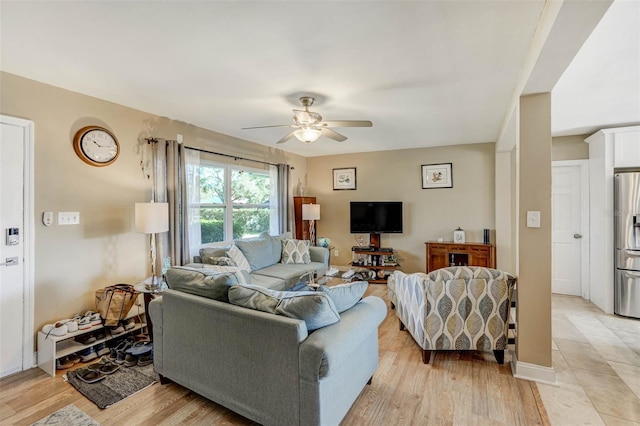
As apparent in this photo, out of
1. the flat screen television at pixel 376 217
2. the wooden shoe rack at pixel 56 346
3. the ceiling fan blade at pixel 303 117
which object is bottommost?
the wooden shoe rack at pixel 56 346

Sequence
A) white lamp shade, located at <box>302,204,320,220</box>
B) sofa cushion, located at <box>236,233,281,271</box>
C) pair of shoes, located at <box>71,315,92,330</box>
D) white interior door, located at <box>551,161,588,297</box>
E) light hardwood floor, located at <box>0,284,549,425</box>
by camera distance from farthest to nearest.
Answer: white lamp shade, located at <box>302,204,320,220</box> → white interior door, located at <box>551,161,588,297</box> → sofa cushion, located at <box>236,233,281,271</box> → pair of shoes, located at <box>71,315,92,330</box> → light hardwood floor, located at <box>0,284,549,425</box>

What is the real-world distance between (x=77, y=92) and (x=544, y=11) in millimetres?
3871

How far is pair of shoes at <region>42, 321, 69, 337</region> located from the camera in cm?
257

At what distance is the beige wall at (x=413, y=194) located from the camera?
17.6 feet

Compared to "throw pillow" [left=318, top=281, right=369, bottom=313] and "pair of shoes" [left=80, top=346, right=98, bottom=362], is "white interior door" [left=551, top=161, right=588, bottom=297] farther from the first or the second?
"pair of shoes" [left=80, top=346, right=98, bottom=362]

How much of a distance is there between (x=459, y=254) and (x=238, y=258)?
375 cm

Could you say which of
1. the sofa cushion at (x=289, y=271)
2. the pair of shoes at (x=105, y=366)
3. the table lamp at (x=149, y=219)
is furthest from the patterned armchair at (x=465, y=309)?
the pair of shoes at (x=105, y=366)

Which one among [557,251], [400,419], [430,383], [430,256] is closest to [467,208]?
[430,256]

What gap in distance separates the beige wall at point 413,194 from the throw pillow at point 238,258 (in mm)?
2895

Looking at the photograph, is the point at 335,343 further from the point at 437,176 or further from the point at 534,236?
the point at 437,176

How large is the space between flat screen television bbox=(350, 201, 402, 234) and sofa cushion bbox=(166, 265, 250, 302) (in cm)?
381

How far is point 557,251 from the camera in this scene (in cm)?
470

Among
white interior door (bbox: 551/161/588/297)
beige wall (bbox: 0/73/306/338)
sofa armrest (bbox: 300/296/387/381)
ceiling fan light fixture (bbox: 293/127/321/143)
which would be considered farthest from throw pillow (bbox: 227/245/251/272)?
white interior door (bbox: 551/161/588/297)

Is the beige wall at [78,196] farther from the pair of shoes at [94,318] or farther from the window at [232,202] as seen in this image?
the window at [232,202]
